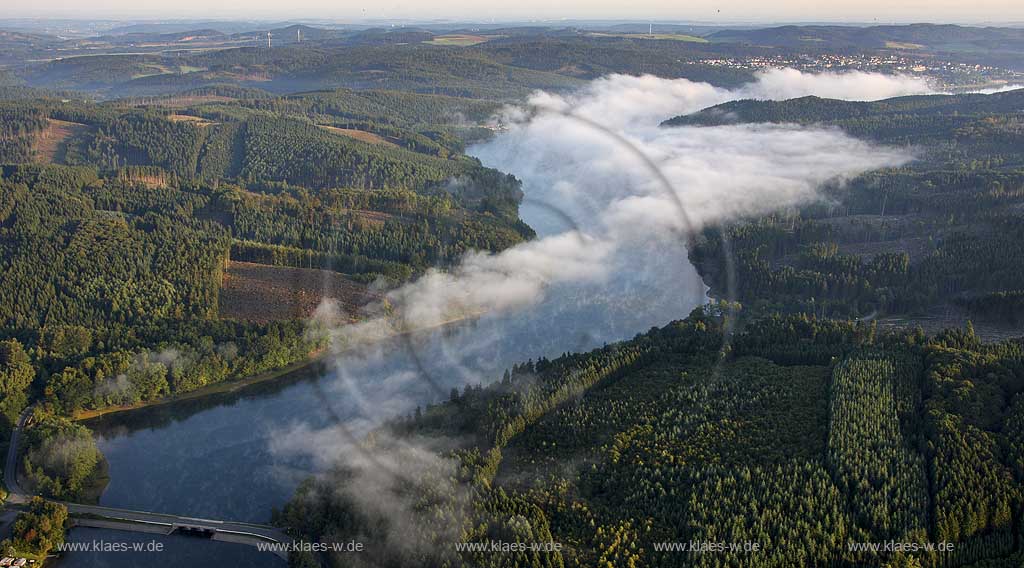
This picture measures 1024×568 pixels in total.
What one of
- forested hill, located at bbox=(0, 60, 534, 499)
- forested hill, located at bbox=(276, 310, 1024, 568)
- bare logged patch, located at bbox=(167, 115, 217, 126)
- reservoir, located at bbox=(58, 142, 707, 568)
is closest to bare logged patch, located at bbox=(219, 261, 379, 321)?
forested hill, located at bbox=(0, 60, 534, 499)

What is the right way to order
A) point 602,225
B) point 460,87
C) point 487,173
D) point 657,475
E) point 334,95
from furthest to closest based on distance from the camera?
point 460,87
point 334,95
point 487,173
point 602,225
point 657,475

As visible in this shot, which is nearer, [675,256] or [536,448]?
[536,448]

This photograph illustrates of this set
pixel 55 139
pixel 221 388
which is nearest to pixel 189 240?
pixel 221 388

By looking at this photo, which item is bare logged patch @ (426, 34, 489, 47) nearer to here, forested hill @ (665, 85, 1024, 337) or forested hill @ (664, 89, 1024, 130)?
forested hill @ (664, 89, 1024, 130)

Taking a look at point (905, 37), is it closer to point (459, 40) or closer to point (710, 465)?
point (459, 40)

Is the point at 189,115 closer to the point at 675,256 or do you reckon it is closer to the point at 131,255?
the point at 131,255

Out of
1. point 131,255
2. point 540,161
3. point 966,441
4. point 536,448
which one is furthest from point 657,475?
point 540,161

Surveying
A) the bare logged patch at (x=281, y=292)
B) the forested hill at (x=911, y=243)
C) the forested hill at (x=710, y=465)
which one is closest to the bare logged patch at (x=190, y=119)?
the bare logged patch at (x=281, y=292)
